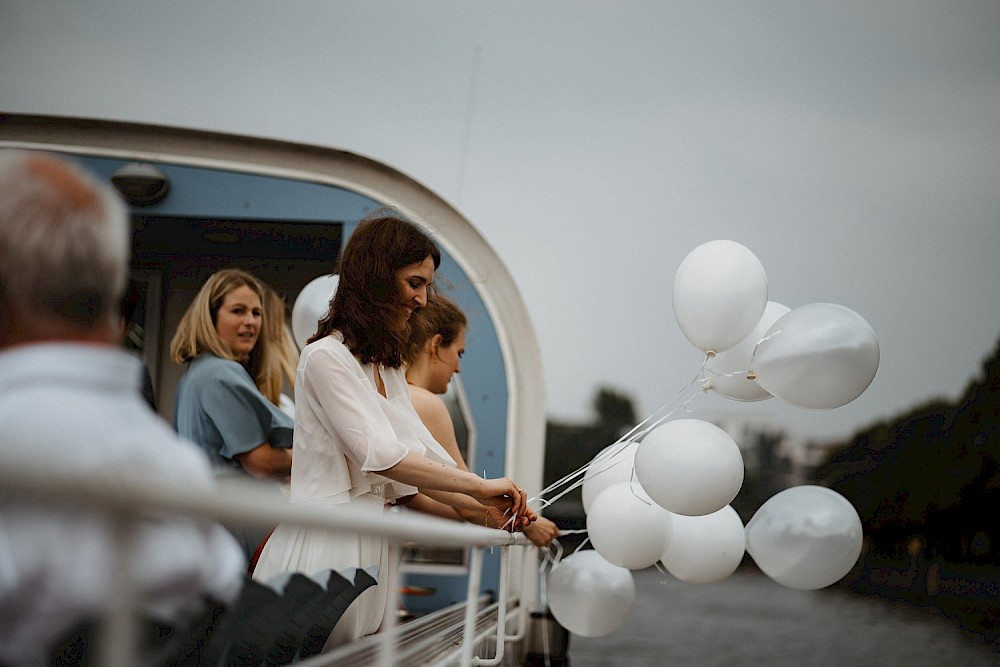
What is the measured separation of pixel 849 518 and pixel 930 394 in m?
46.0

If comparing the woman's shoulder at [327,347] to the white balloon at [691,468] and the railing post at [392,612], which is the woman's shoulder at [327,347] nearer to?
the railing post at [392,612]

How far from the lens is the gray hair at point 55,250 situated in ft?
3.62

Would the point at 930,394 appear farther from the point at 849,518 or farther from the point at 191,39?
the point at 849,518

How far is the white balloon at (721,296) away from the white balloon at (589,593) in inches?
34.1

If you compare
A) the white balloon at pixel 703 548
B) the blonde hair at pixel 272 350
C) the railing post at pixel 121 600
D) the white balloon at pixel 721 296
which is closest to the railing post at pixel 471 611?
the railing post at pixel 121 600

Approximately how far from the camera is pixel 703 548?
3840 millimetres

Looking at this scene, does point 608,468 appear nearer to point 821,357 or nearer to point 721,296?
point 721,296

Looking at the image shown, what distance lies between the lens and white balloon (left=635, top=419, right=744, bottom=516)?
3.25 meters

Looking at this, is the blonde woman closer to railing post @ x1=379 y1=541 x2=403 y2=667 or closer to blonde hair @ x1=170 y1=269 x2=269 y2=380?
blonde hair @ x1=170 y1=269 x2=269 y2=380

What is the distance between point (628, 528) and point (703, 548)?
40 centimetres

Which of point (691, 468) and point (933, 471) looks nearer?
point (691, 468)

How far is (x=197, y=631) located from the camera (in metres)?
1.27

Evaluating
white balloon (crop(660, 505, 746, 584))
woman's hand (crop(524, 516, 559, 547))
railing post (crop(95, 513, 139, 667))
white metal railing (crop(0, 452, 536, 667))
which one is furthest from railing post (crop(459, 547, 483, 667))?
white balloon (crop(660, 505, 746, 584))

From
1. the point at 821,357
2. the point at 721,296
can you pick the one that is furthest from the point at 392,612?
the point at 721,296
